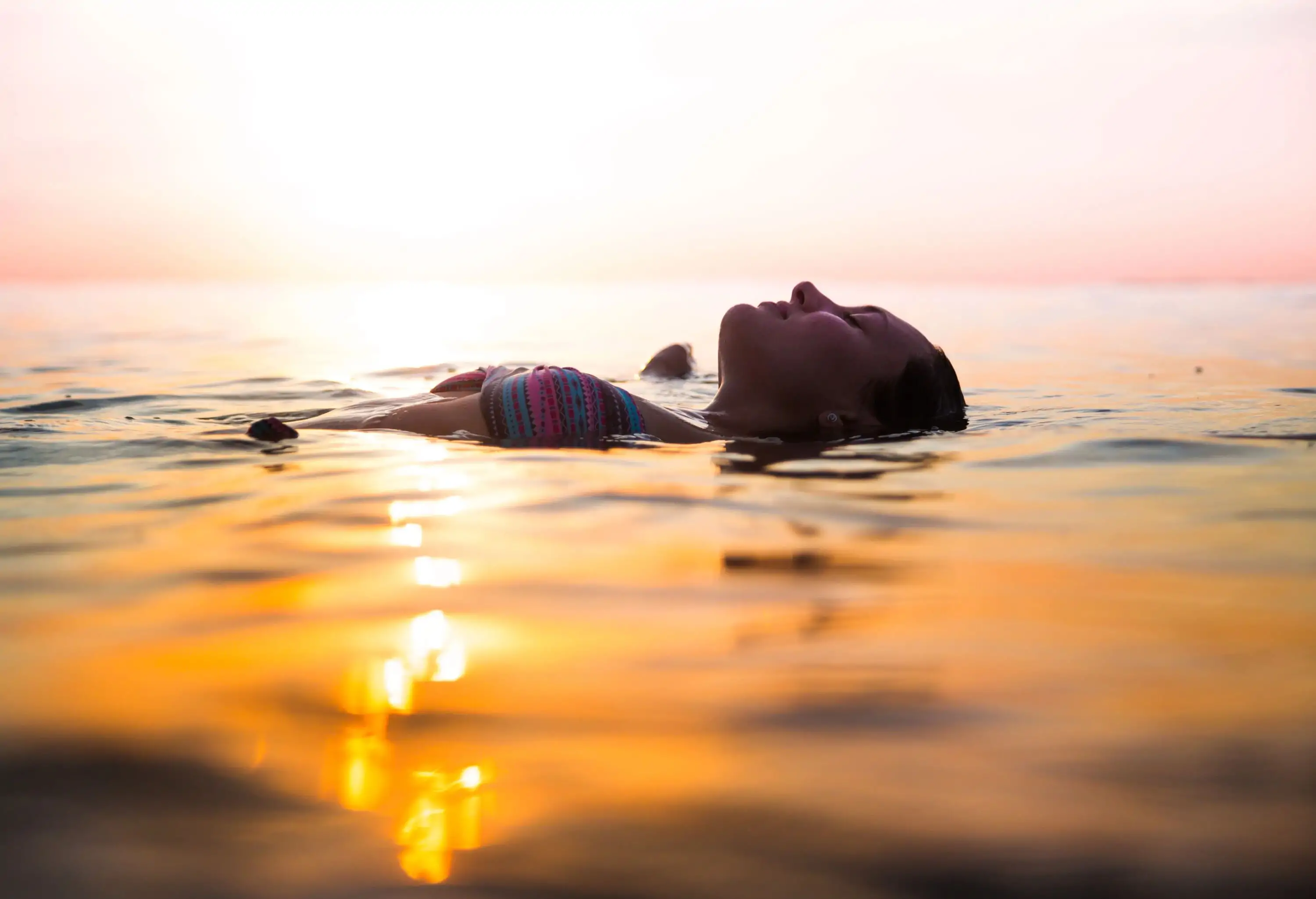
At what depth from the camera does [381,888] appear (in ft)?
3.96

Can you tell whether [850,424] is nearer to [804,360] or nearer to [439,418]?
[804,360]

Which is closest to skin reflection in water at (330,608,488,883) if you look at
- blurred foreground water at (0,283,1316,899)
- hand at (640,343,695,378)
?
blurred foreground water at (0,283,1316,899)

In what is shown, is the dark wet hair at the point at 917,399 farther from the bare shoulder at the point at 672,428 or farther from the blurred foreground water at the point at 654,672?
the blurred foreground water at the point at 654,672

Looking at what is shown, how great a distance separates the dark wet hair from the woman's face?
52 millimetres

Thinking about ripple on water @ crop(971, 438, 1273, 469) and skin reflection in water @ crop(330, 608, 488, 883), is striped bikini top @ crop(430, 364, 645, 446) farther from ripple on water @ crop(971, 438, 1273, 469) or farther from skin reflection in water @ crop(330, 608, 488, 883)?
skin reflection in water @ crop(330, 608, 488, 883)

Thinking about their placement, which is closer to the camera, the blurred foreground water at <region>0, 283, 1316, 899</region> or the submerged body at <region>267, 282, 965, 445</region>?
the blurred foreground water at <region>0, 283, 1316, 899</region>

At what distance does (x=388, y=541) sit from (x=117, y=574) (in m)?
0.68

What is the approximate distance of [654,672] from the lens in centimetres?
192

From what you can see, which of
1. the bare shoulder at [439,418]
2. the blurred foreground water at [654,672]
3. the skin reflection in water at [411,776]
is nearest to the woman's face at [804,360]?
the blurred foreground water at [654,672]

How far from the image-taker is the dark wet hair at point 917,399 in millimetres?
5590

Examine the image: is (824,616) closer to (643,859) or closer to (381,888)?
(643,859)

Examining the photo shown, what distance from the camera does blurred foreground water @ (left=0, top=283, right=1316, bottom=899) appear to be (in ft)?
4.24

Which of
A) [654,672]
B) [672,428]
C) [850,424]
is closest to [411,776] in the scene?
[654,672]

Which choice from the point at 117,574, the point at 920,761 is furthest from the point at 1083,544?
the point at 117,574
